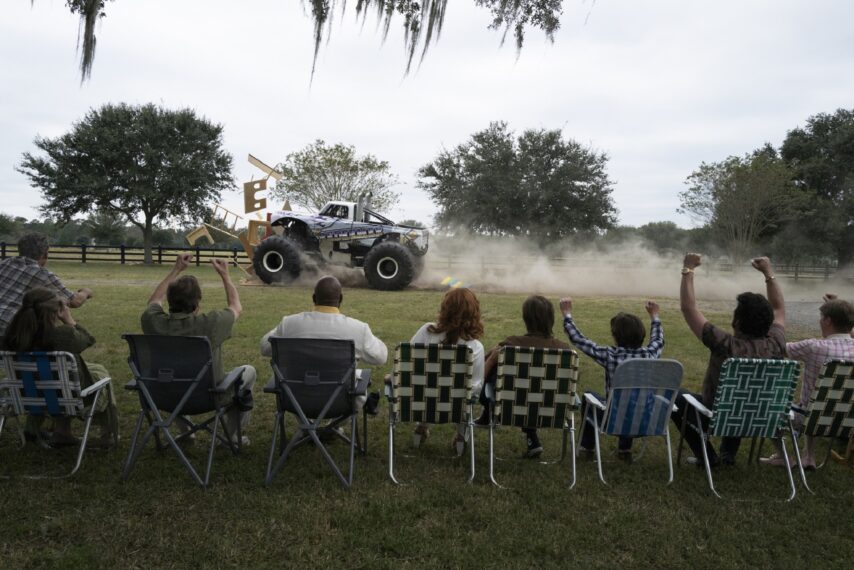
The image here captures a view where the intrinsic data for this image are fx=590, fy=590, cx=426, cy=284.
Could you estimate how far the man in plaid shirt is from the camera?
4031 mm

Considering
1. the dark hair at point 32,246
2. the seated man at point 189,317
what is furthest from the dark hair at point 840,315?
the dark hair at point 32,246

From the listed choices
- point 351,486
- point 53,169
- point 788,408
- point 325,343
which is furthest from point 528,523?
point 53,169

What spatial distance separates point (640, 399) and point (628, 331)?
18.3 inches

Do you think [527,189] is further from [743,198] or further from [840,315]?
[840,315]

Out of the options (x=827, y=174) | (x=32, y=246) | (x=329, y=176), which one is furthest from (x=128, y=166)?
(x=827, y=174)

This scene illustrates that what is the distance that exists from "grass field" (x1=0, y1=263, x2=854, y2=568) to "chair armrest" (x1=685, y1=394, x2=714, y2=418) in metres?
0.44

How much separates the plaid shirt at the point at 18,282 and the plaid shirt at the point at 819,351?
4.89m

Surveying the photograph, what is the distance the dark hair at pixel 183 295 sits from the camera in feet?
11.6

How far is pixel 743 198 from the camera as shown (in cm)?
2650

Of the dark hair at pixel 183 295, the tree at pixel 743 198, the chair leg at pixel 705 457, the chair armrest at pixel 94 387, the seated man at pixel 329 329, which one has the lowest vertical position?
the chair leg at pixel 705 457

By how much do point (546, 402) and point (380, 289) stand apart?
10765 millimetres

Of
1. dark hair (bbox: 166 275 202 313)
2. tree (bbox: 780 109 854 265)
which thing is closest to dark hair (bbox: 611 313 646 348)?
dark hair (bbox: 166 275 202 313)

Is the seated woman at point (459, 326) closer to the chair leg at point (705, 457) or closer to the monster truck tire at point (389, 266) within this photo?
the chair leg at point (705, 457)

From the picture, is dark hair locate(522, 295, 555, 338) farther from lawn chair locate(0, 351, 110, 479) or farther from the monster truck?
the monster truck
